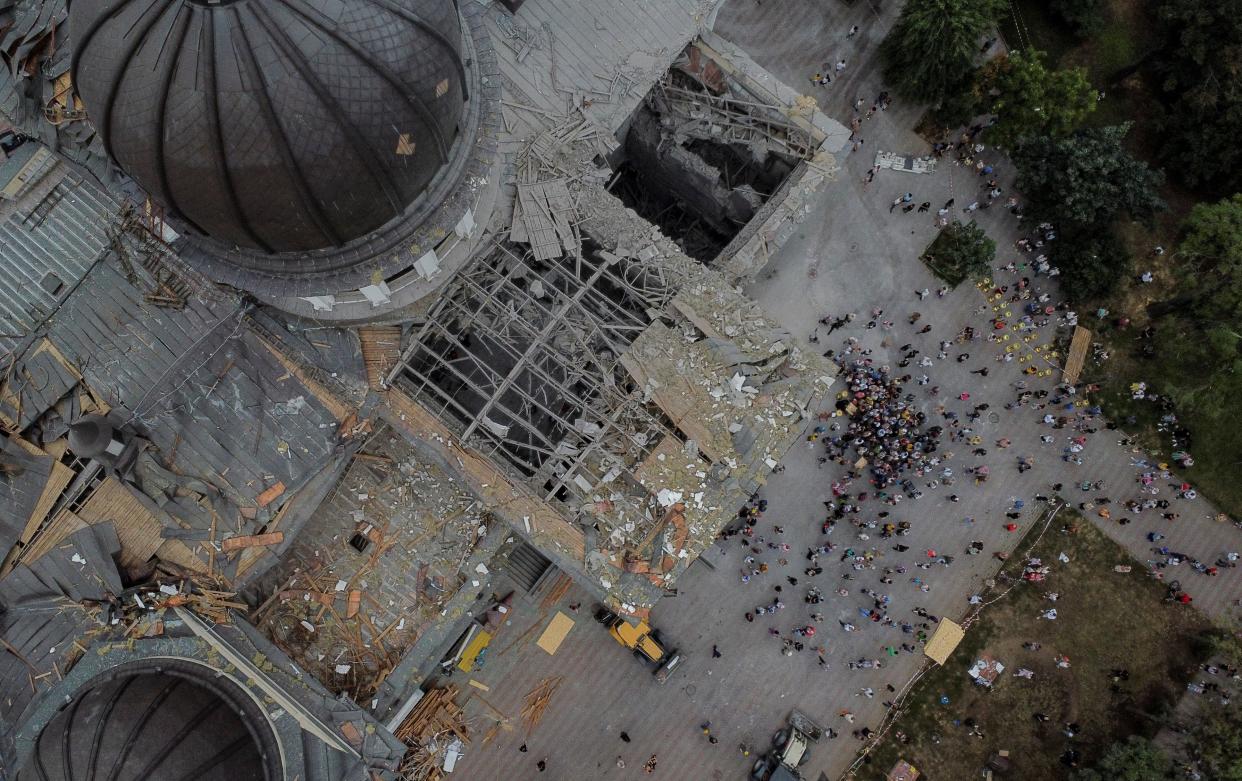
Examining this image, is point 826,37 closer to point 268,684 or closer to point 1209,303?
point 1209,303

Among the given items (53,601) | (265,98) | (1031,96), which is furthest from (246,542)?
(1031,96)

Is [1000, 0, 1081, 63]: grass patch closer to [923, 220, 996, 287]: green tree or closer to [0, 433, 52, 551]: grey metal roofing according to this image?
[923, 220, 996, 287]: green tree

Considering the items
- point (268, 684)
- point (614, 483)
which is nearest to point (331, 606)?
point (268, 684)

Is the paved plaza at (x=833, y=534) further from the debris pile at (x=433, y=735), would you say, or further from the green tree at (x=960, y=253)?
the debris pile at (x=433, y=735)

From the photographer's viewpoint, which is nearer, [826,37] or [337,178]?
[337,178]

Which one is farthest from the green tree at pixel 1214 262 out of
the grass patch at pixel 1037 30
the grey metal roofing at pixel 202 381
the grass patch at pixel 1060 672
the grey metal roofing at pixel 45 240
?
the grey metal roofing at pixel 45 240

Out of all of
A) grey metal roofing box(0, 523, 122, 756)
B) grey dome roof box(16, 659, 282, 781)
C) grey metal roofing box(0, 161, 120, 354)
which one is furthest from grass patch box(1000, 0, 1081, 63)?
grey metal roofing box(0, 523, 122, 756)

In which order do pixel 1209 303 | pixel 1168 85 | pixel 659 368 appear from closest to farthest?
1. pixel 659 368
2. pixel 1209 303
3. pixel 1168 85
